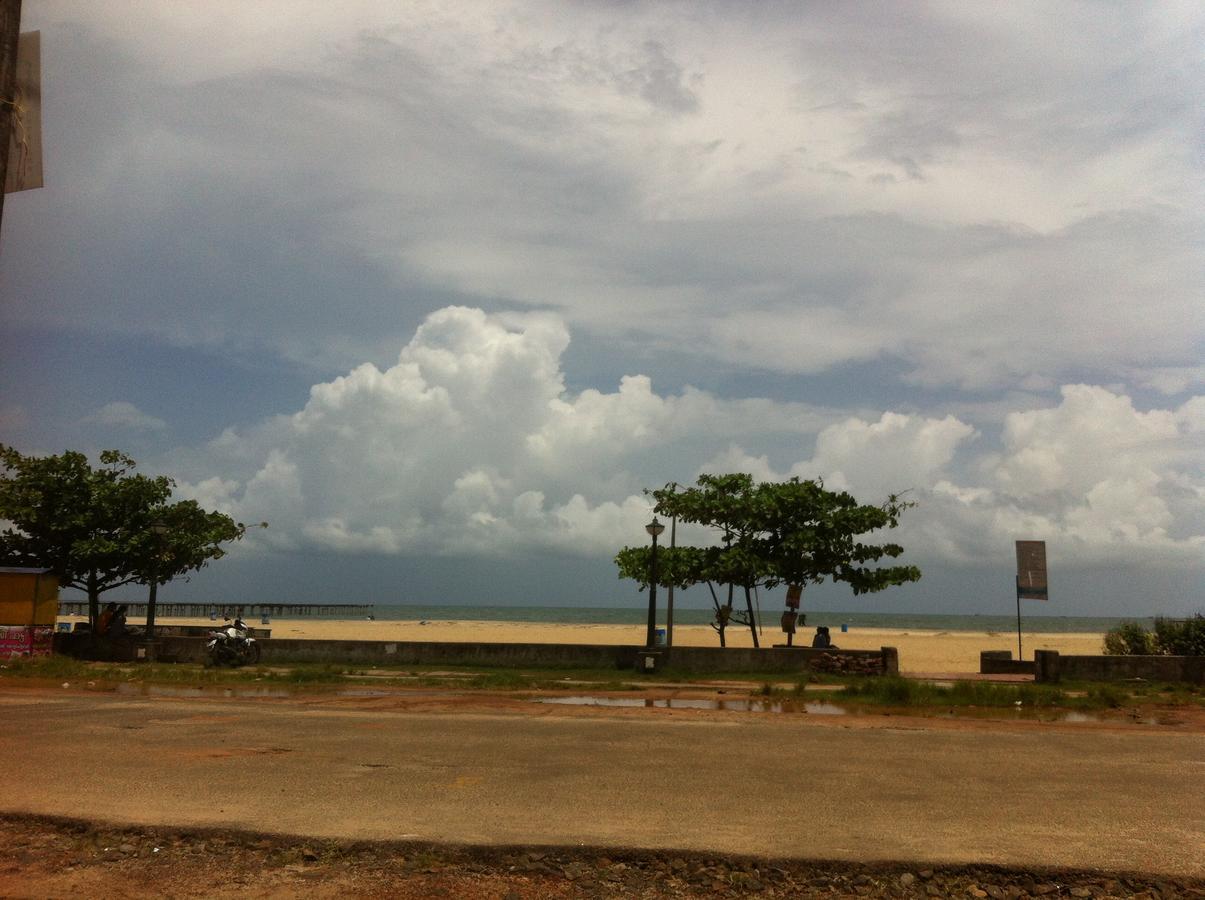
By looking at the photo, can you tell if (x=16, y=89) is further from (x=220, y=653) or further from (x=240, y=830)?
(x=220, y=653)

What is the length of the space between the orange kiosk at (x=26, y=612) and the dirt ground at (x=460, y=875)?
22.2 meters

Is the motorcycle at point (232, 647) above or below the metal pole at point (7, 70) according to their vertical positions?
below

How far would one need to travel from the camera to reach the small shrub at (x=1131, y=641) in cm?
3038

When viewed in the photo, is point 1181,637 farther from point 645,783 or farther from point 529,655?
point 645,783

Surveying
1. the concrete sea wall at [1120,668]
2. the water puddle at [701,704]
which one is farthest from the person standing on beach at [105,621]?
the concrete sea wall at [1120,668]

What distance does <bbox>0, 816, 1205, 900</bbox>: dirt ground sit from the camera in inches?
262

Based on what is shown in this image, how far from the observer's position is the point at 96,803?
8.48 metres

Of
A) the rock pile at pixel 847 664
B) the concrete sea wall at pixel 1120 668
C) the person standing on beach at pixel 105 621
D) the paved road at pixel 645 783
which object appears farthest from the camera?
the person standing on beach at pixel 105 621

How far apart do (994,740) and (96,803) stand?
11.1 meters

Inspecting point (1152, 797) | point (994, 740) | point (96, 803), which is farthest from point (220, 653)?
point (1152, 797)

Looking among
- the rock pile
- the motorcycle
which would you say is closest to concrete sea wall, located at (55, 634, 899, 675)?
the rock pile

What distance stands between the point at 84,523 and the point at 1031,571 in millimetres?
29691

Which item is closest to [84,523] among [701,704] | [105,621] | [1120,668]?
[105,621]

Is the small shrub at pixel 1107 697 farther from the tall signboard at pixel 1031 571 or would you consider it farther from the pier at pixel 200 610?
the pier at pixel 200 610
